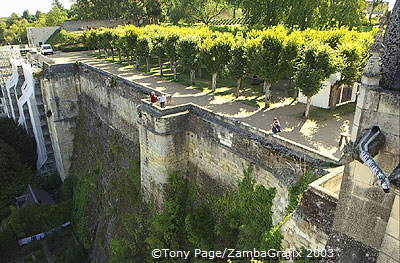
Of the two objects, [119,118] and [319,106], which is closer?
[319,106]

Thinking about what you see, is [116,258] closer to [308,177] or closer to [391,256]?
[308,177]

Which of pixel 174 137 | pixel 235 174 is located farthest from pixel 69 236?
pixel 235 174

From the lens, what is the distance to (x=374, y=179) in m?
5.36

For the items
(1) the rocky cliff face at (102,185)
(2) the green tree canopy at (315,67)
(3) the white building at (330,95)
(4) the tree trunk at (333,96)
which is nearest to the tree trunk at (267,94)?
(3) the white building at (330,95)

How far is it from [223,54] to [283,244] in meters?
15.0

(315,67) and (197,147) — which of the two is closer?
(197,147)

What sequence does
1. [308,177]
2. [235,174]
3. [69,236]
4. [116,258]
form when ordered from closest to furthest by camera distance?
[308,177]
[235,174]
[116,258]
[69,236]

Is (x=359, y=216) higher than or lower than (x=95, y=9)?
lower

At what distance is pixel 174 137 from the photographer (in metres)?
14.2

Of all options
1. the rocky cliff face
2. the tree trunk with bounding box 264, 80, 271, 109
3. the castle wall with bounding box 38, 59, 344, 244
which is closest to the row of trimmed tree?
the tree trunk with bounding box 264, 80, 271, 109

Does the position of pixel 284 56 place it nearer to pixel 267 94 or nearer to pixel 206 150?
pixel 267 94

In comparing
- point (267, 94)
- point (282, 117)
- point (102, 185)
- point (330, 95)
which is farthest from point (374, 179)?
point (102, 185)

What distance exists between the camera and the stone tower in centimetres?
501

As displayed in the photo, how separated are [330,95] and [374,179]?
13.8 meters
